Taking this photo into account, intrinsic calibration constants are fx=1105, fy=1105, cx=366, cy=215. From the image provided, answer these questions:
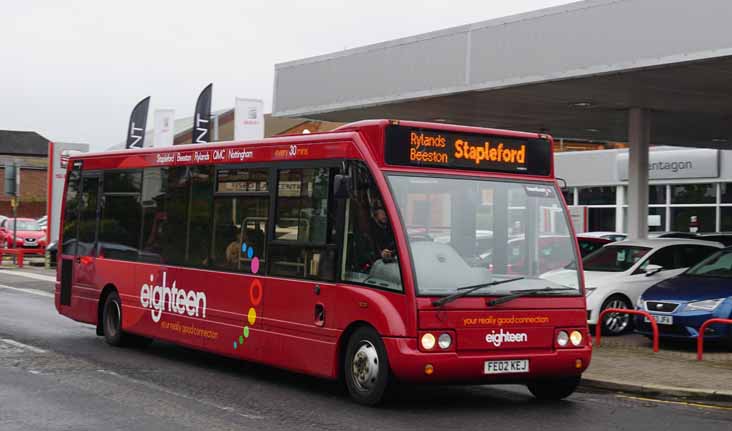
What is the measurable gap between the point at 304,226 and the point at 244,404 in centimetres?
194

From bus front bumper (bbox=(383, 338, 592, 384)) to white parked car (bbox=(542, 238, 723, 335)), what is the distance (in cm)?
696

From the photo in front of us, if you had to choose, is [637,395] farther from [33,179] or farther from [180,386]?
[33,179]

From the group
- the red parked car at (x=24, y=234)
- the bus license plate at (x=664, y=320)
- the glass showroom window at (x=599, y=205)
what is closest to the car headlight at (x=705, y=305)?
the bus license plate at (x=664, y=320)

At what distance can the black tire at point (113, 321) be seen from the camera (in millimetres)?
14766

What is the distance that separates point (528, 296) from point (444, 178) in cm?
135

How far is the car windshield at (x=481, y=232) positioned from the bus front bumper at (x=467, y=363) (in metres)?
0.55

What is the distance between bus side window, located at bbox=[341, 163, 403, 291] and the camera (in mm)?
9930

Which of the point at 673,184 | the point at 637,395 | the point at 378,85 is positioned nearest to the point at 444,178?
the point at 637,395

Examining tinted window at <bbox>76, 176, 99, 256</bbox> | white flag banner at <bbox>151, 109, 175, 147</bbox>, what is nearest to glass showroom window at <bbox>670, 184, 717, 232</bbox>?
white flag banner at <bbox>151, 109, 175, 147</bbox>

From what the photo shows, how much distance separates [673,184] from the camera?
39.3 meters

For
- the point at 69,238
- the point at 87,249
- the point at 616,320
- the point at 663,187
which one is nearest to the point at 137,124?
the point at 663,187

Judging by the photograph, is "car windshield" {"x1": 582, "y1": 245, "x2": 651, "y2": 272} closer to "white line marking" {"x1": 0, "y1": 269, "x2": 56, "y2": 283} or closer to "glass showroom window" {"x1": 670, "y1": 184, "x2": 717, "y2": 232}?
"white line marking" {"x1": 0, "y1": 269, "x2": 56, "y2": 283}

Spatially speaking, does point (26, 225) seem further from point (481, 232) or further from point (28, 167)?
point (481, 232)

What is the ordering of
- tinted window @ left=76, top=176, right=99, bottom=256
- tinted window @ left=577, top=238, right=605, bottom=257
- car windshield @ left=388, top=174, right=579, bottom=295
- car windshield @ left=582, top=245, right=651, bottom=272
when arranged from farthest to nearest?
tinted window @ left=577, top=238, right=605, bottom=257, car windshield @ left=582, top=245, right=651, bottom=272, tinted window @ left=76, top=176, right=99, bottom=256, car windshield @ left=388, top=174, right=579, bottom=295
